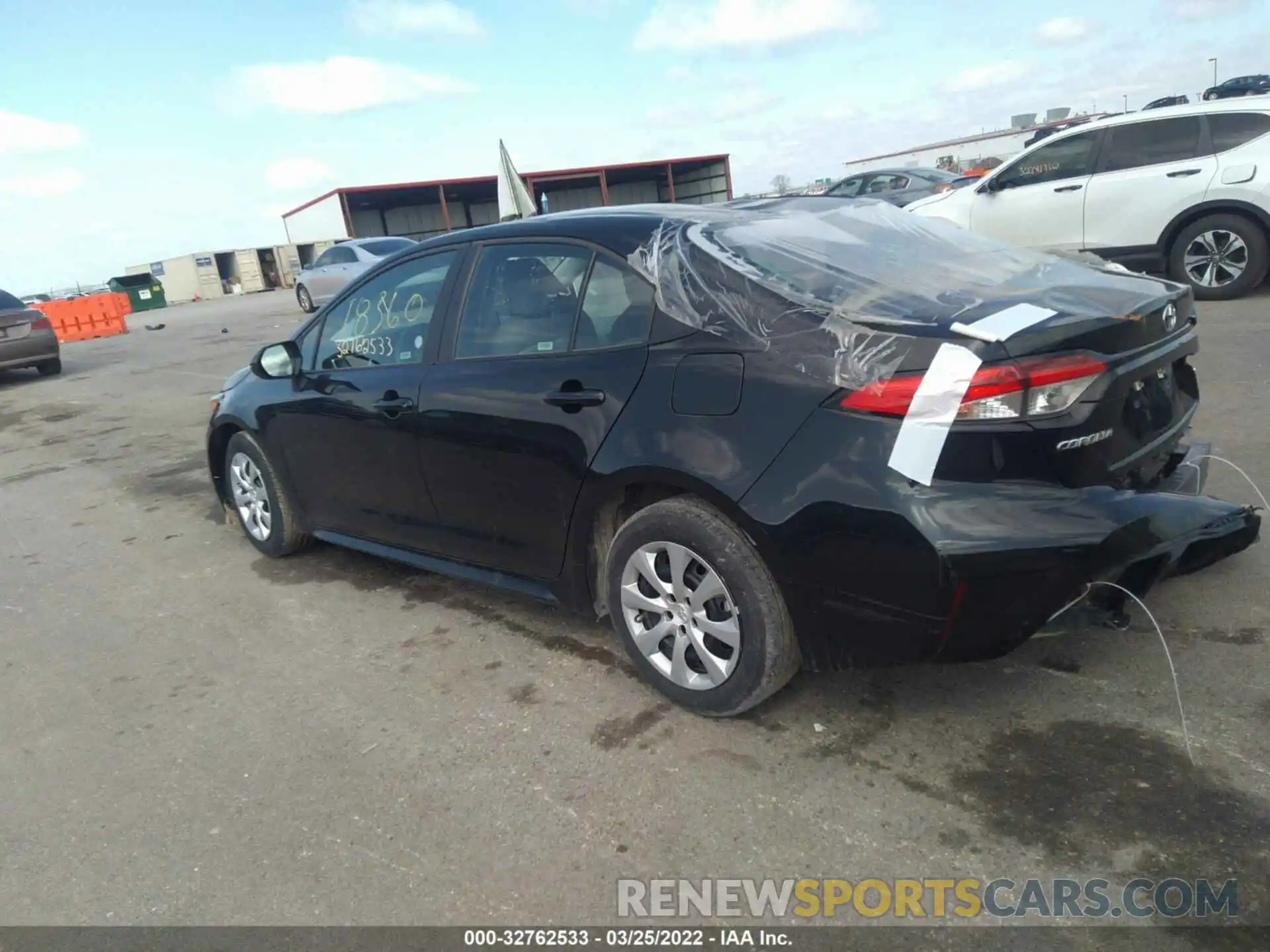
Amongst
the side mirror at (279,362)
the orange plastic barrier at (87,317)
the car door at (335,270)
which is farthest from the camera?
the orange plastic barrier at (87,317)

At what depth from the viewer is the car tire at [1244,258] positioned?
28.5 ft

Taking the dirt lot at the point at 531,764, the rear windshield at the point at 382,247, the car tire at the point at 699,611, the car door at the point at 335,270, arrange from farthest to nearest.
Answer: the car door at the point at 335,270 < the rear windshield at the point at 382,247 < the car tire at the point at 699,611 < the dirt lot at the point at 531,764

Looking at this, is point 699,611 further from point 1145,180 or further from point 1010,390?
point 1145,180

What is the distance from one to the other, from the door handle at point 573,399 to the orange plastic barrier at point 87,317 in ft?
79.6

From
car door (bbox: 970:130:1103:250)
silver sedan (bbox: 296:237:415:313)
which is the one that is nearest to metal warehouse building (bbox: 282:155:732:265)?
silver sedan (bbox: 296:237:415:313)

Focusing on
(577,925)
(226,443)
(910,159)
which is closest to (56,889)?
(577,925)

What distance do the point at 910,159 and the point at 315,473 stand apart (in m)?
61.7

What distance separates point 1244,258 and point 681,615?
27.6 feet

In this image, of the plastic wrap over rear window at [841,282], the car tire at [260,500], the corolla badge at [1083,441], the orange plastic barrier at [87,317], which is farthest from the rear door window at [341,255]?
the corolla badge at [1083,441]

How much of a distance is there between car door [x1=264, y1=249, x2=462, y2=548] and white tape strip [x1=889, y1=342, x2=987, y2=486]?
6.84ft

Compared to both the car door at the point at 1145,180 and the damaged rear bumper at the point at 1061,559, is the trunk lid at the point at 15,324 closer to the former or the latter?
the car door at the point at 1145,180

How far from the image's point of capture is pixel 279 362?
15.3 ft

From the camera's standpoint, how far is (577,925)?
2.31 metres

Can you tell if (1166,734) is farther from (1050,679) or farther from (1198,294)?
(1198,294)
